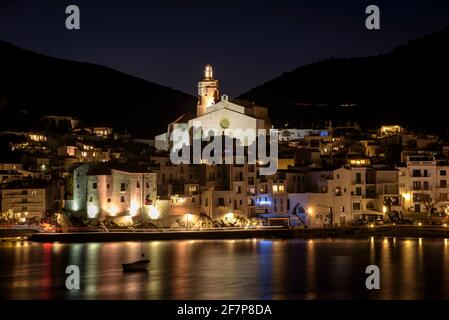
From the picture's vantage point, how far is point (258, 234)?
51406mm

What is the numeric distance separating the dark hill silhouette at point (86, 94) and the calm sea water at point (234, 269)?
4694cm

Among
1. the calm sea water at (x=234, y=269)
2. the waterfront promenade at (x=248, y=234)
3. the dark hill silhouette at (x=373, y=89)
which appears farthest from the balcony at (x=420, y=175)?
the dark hill silhouette at (x=373, y=89)

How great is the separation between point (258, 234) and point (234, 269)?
12.8 m

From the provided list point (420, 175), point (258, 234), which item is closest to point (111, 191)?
point (258, 234)

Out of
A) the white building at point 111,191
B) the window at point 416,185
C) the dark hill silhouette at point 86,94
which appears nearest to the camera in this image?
the white building at point 111,191

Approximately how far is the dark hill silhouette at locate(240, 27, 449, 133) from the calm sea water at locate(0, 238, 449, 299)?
44157 millimetres

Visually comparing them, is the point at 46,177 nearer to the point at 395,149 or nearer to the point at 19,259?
the point at 19,259

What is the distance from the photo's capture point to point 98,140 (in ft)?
243

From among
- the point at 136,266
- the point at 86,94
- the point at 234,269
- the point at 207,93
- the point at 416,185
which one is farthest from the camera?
the point at 86,94

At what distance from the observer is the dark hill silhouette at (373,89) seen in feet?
327

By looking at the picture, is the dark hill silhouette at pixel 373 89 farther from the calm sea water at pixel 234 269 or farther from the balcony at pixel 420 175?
the calm sea water at pixel 234 269

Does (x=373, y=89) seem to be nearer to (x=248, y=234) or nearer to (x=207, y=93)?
(x=207, y=93)

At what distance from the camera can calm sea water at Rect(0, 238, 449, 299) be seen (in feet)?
107
